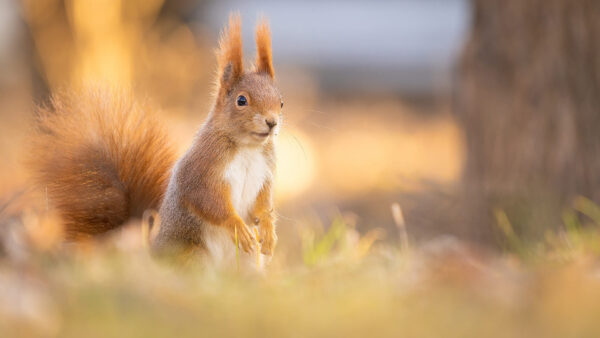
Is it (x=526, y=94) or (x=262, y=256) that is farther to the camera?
(x=526, y=94)

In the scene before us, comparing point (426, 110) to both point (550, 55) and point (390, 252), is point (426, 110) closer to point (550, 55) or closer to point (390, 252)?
point (550, 55)

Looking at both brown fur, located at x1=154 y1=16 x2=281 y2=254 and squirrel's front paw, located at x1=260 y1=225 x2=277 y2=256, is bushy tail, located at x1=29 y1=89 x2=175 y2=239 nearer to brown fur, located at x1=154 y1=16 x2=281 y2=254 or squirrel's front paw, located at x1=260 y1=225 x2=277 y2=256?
brown fur, located at x1=154 y1=16 x2=281 y2=254

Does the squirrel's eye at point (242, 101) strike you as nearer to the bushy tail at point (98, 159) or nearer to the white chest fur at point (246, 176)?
the white chest fur at point (246, 176)

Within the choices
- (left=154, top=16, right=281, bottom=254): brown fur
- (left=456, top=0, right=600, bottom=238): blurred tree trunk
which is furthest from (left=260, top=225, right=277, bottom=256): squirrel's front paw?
(left=456, top=0, right=600, bottom=238): blurred tree trunk

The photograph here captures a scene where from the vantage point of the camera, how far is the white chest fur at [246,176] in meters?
1.74

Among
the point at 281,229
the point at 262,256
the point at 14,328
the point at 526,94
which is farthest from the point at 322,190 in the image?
the point at 14,328

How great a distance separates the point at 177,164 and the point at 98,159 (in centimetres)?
26

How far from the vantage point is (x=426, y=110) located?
763 cm

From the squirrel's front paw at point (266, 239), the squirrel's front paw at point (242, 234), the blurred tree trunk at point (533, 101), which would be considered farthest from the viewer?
the blurred tree trunk at point (533, 101)

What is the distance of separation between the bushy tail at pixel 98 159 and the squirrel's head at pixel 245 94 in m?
0.30

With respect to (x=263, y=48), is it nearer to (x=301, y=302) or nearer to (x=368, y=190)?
(x=301, y=302)

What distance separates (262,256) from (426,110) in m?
6.04

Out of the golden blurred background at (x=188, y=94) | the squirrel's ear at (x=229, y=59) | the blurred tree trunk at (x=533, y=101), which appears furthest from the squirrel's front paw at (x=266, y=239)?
the golden blurred background at (x=188, y=94)

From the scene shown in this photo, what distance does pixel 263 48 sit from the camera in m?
1.81
